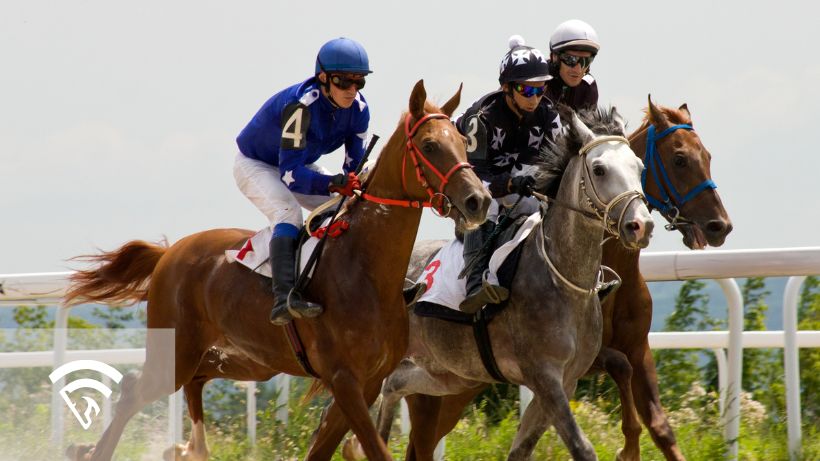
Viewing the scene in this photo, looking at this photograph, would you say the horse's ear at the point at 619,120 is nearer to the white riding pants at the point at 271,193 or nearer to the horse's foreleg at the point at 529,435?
the horse's foreleg at the point at 529,435

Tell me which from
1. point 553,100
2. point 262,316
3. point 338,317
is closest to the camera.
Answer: point 338,317

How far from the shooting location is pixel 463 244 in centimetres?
677

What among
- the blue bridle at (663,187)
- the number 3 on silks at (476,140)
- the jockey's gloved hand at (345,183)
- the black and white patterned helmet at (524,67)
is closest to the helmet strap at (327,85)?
the jockey's gloved hand at (345,183)

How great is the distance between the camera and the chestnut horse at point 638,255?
256 inches

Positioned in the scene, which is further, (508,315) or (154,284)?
(154,284)

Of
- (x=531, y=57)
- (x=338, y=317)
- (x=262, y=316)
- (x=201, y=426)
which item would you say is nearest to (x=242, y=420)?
(x=201, y=426)

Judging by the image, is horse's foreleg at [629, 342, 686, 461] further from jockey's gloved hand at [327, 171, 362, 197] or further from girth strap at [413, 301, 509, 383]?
jockey's gloved hand at [327, 171, 362, 197]

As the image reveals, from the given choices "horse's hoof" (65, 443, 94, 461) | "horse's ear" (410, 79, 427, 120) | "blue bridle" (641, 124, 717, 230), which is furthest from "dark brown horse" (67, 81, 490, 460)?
"blue bridle" (641, 124, 717, 230)

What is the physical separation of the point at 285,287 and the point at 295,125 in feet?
2.53

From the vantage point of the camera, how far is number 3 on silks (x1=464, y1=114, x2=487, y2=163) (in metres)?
6.56

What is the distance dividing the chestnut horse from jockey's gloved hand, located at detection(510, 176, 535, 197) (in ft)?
2.30

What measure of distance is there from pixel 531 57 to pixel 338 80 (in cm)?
109

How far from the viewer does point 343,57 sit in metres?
5.95

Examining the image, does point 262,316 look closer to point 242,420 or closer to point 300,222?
point 300,222
